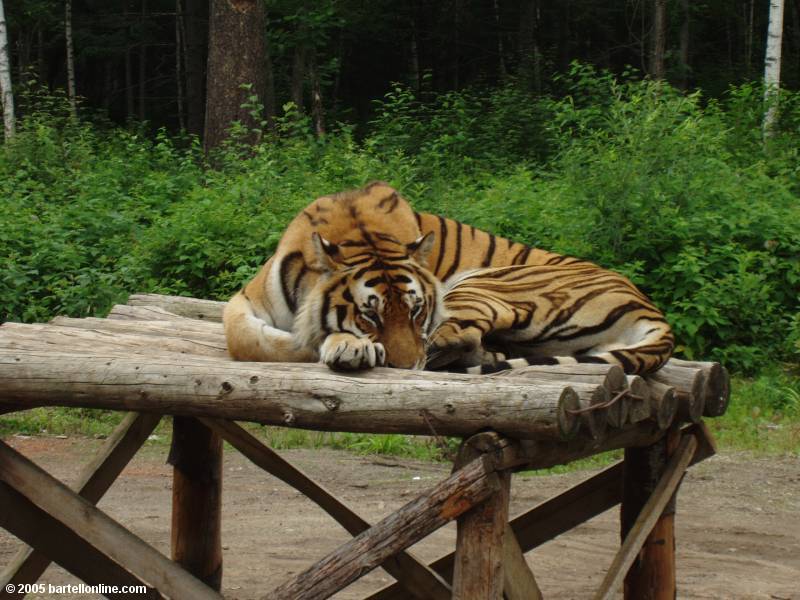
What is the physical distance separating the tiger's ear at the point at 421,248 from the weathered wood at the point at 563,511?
1061 millimetres

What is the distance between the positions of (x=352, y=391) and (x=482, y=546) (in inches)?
21.9

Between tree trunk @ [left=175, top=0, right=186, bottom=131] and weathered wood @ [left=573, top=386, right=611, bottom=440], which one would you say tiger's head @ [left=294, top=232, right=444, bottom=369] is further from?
tree trunk @ [left=175, top=0, right=186, bottom=131]

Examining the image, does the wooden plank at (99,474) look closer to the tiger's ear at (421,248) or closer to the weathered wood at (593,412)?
the tiger's ear at (421,248)

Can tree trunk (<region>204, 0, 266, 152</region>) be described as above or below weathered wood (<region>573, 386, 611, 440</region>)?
above

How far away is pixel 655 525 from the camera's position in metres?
3.99

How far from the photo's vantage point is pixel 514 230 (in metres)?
8.86

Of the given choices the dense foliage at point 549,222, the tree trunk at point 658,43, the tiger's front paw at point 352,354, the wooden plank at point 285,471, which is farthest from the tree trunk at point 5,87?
the tiger's front paw at point 352,354

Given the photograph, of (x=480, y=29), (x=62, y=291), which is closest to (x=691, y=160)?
(x=62, y=291)

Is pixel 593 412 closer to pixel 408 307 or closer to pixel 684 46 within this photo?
pixel 408 307

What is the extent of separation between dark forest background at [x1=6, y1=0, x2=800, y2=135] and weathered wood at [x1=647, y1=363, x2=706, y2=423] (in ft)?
49.0

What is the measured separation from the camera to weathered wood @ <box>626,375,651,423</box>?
3161 millimetres

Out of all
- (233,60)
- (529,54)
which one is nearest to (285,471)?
(233,60)

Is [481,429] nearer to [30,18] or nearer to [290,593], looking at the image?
[290,593]

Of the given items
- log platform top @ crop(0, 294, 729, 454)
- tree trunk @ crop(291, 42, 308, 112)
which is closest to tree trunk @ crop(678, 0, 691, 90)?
tree trunk @ crop(291, 42, 308, 112)
